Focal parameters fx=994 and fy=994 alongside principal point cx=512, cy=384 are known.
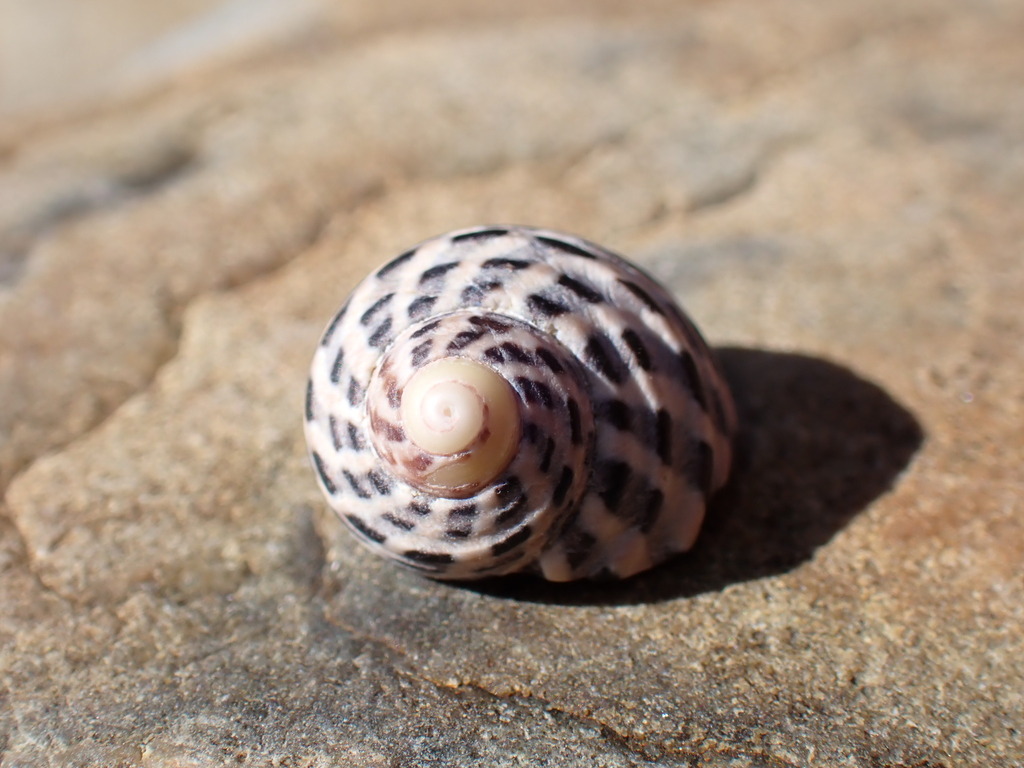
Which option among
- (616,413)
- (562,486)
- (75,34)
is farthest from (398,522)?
(75,34)

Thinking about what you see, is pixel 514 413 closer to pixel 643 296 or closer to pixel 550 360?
pixel 550 360

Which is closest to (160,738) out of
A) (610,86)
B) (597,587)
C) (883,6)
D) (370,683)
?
(370,683)

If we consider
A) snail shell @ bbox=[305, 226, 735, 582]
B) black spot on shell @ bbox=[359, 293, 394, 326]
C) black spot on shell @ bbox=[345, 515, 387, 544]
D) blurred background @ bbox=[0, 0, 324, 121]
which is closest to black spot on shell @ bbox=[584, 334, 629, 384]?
snail shell @ bbox=[305, 226, 735, 582]

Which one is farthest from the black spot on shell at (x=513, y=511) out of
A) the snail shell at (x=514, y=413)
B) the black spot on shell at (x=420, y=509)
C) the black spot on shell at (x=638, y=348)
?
the black spot on shell at (x=638, y=348)

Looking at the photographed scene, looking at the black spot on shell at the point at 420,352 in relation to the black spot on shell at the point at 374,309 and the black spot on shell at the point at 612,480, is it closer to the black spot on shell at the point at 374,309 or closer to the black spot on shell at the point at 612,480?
the black spot on shell at the point at 374,309

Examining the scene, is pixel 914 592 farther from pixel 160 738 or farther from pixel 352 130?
pixel 352 130

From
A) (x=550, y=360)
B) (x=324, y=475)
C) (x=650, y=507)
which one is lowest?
(x=650, y=507)
